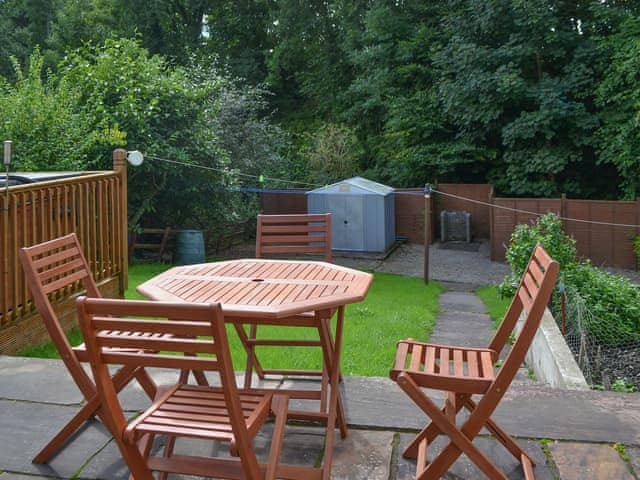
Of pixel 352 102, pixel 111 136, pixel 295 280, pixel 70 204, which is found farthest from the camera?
pixel 352 102

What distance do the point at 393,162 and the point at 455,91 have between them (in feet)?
9.62

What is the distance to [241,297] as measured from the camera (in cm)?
304

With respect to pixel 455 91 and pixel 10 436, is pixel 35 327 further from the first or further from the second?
pixel 455 91

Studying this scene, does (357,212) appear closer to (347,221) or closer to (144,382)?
(347,221)

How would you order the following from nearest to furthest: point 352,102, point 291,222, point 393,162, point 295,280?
point 295,280 → point 291,222 → point 393,162 → point 352,102

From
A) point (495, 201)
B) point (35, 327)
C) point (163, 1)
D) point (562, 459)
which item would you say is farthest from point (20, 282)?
point (163, 1)

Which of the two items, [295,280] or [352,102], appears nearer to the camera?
[295,280]

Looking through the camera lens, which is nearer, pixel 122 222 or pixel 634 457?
pixel 634 457

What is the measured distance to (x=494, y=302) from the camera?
1053 cm

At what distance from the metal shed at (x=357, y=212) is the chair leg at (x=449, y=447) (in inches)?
537

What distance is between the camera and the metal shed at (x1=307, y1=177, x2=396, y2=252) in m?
16.2

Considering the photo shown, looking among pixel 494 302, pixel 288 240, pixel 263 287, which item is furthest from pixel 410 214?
pixel 263 287

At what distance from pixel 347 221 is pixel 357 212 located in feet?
1.11

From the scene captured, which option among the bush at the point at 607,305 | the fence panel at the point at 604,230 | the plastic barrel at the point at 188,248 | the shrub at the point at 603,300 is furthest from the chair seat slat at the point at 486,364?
the fence panel at the point at 604,230
